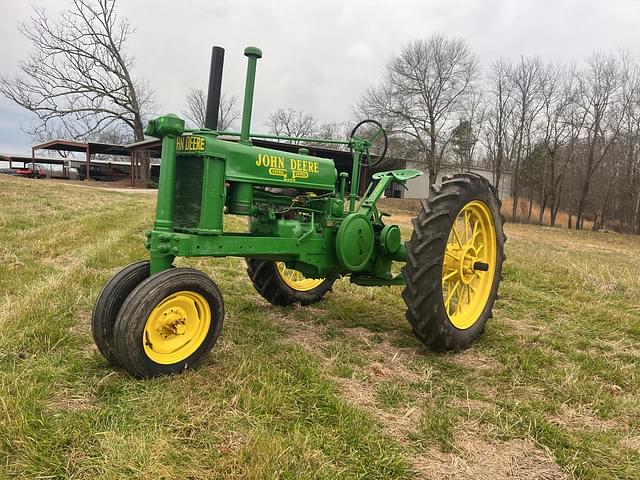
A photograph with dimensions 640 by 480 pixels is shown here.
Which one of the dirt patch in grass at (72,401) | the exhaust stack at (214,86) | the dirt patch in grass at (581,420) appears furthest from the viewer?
the exhaust stack at (214,86)

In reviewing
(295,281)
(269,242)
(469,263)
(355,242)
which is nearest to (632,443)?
(469,263)

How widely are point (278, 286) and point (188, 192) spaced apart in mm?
1627

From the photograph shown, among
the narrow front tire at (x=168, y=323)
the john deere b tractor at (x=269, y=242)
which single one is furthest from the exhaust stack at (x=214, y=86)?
the narrow front tire at (x=168, y=323)

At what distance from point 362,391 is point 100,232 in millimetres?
7231

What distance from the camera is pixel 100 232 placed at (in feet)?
28.0

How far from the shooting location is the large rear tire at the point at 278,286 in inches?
174

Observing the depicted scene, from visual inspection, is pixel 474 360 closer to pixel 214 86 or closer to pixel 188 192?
pixel 188 192

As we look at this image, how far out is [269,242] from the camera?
327cm

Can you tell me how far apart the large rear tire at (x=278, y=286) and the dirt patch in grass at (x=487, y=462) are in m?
2.47

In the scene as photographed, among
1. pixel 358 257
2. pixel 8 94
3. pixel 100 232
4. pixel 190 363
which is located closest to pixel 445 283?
pixel 358 257

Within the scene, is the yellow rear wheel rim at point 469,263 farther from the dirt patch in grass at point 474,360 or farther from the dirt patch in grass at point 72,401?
the dirt patch in grass at point 72,401

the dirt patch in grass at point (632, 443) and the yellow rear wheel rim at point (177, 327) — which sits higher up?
the yellow rear wheel rim at point (177, 327)

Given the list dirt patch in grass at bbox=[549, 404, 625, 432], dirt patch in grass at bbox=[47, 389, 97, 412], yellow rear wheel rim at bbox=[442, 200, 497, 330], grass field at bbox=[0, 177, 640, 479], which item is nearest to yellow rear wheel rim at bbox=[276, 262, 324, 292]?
grass field at bbox=[0, 177, 640, 479]

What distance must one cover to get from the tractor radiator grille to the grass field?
91cm
